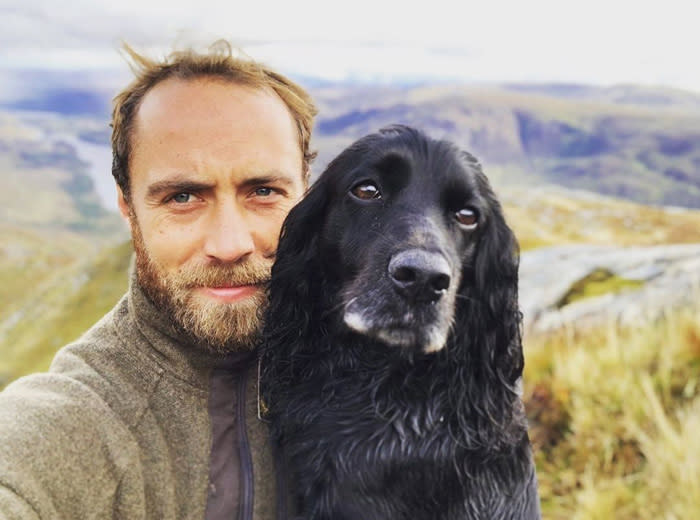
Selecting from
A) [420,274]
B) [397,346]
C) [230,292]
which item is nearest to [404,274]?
[420,274]

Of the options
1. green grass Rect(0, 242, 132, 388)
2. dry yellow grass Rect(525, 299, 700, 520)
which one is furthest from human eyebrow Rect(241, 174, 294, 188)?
green grass Rect(0, 242, 132, 388)

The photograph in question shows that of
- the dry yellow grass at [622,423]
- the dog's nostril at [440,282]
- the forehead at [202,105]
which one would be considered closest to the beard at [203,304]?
the forehead at [202,105]

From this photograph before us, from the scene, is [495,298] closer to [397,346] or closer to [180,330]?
[397,346]

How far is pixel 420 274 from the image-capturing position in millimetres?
2447

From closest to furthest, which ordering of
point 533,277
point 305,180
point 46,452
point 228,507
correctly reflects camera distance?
point 46,452 < point 228,507 < point 305,180 < point 533,277

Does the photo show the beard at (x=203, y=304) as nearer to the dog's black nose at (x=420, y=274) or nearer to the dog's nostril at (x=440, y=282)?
the dog's black nose at (x=420, y=274)

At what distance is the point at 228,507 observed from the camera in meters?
2.55

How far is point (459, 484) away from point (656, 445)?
139 inches

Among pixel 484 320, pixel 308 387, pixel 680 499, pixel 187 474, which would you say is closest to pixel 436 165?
pixel 484 320

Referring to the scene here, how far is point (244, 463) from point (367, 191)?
121 cm

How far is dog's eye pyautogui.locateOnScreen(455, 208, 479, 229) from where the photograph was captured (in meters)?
2.92

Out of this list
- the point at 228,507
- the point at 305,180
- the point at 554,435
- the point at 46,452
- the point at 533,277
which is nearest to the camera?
the point at 46,452

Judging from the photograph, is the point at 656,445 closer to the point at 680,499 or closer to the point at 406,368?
the point at 680,499

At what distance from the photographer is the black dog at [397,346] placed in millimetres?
2672
